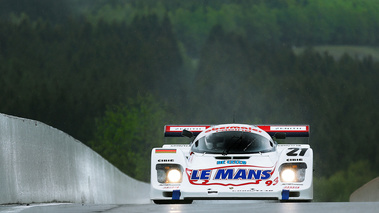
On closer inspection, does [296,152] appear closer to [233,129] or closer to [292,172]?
[292,172]

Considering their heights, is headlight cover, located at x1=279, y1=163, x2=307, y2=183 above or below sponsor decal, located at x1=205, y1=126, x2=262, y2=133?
below

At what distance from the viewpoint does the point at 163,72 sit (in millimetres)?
137750

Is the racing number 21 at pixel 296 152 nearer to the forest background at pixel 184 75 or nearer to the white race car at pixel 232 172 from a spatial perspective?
the white race car at pixel 232 172

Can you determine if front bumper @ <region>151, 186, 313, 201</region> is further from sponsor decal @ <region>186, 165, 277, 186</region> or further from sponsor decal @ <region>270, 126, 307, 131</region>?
sponsor decal @ <region>270, 126, 307, 131</region>

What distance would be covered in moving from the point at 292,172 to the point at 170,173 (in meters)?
1.67

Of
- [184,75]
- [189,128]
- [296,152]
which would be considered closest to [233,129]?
[296,152]

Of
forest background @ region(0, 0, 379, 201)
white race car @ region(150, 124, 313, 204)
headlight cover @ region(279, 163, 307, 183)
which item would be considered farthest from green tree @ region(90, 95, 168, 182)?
headlight cover @ region(279, 163, 307, 183)

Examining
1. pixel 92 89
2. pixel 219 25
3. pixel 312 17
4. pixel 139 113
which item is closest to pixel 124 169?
pixel 139 113

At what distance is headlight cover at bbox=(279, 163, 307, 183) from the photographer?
11.8 metres

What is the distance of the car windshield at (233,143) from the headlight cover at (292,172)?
797 mm

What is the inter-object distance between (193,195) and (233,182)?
1.83ft

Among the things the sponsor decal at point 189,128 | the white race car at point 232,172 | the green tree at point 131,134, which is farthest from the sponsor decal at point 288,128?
the green tree at point 131,134

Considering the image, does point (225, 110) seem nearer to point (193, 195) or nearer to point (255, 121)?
point (255, 121)

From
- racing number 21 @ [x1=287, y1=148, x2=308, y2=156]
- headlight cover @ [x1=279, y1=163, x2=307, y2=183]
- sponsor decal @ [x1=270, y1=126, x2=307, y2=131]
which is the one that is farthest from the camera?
sponsor decal @ [x1=270, y1=126, x2=307, y2=131]
